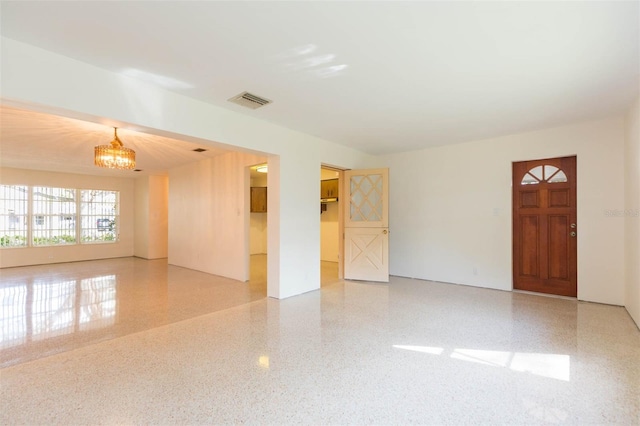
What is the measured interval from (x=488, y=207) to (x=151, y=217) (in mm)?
8914

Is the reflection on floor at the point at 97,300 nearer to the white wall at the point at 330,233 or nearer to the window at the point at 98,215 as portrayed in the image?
the white wall at the point at 330,233

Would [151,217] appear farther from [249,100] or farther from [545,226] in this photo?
[545,226]

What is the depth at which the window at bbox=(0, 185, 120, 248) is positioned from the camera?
25.1 feet

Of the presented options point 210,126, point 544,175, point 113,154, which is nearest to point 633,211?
point 544,175

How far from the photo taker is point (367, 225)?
566cm

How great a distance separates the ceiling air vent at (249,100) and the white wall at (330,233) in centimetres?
480

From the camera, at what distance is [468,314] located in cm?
371

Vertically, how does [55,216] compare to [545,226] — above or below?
above

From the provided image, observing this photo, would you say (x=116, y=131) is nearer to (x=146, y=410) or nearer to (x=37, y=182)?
(x=146, y=410)

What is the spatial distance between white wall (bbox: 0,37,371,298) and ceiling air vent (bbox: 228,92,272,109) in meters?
0.28

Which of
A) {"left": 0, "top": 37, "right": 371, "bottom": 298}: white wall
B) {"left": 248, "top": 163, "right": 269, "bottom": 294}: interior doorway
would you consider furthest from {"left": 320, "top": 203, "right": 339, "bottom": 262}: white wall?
{"left": 0, "top": 37, "right": 371, "bottom": 298}: white wall

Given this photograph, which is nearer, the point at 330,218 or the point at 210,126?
the point at 210,126

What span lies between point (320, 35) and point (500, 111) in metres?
2.78

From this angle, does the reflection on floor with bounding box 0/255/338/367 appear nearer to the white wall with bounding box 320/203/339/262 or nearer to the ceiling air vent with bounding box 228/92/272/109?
the white wall with bounding box 320/203/339/262
